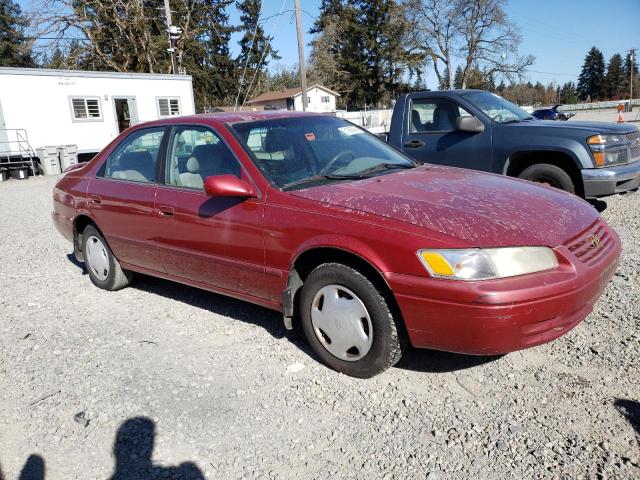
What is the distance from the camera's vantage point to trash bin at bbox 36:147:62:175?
1834cm

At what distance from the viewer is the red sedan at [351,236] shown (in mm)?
2666

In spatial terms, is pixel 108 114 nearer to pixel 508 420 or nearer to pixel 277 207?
pixel 277 207

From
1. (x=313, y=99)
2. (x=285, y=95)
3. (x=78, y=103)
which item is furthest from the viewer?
(x=285, y=95)

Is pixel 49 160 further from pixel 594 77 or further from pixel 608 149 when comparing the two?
pixel 594 77

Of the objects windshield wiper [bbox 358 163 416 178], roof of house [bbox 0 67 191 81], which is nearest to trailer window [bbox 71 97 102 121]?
roof of house [bbox 0 67 191 81]

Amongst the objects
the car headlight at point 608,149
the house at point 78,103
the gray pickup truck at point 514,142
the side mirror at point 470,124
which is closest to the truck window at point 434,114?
the gray pickup truck at point 514,142

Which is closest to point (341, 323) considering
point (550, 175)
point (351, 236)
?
point (351, 236)

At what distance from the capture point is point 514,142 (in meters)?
6.42

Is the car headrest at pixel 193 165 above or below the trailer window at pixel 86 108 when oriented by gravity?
below

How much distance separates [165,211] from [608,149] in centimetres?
508

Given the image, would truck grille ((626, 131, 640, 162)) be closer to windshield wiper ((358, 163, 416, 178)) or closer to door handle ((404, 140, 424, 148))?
door handle ((404, 140, 424, 148))

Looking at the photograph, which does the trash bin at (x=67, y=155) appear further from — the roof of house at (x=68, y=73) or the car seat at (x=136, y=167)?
the car seat at (x=136, y=167)

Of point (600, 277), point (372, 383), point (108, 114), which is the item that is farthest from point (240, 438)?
point (108, 114)

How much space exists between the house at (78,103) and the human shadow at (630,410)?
65.3 feet
